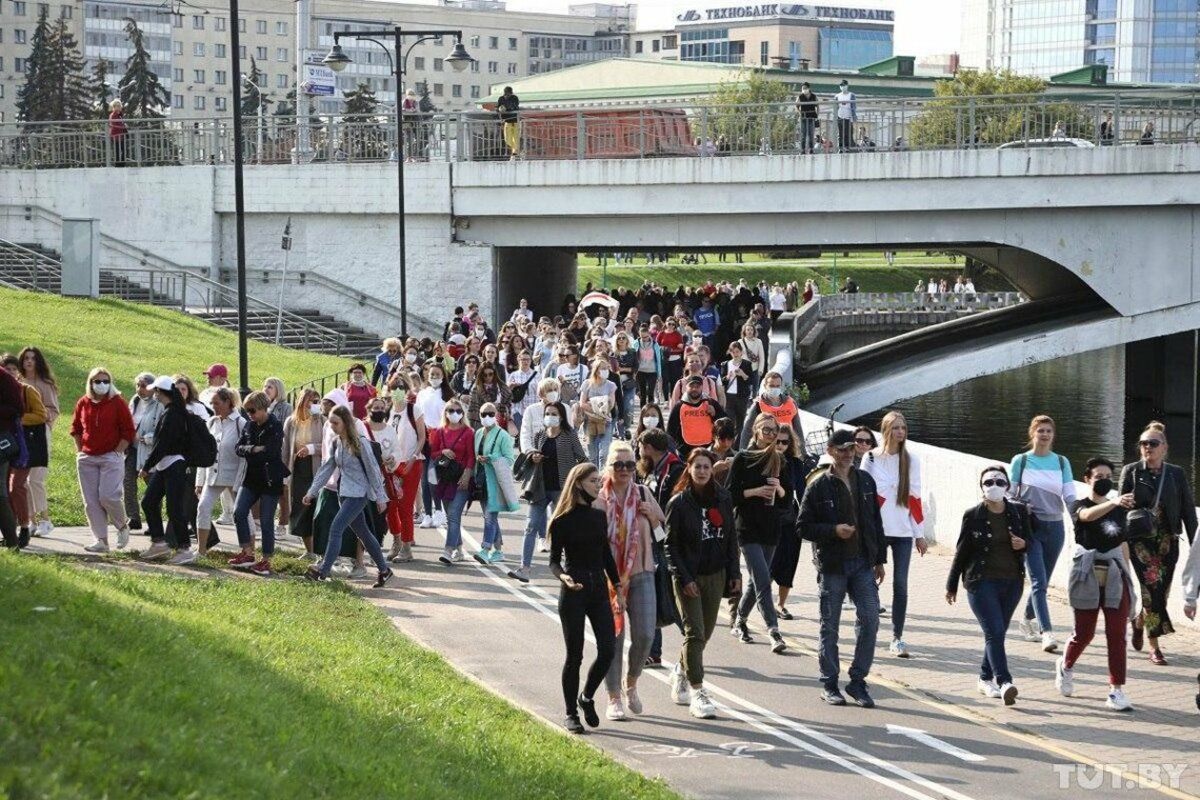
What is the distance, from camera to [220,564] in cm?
1501

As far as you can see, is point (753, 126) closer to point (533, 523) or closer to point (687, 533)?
point (533, 523)

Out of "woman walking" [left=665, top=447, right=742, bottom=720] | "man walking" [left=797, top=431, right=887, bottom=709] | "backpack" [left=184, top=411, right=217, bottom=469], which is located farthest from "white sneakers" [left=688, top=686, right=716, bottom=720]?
"backpack" [left=184, top=411, right=217, bottom=469]

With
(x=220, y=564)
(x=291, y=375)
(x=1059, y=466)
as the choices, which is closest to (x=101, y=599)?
(x=220, y=564)

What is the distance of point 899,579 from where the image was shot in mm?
12609

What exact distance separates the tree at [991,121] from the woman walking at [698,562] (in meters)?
21.9

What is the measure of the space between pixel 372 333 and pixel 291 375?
8650 millimetres

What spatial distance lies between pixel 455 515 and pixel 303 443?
161cm

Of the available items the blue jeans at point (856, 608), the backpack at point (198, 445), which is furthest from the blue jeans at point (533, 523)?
the blue jeans at point (856, 608)

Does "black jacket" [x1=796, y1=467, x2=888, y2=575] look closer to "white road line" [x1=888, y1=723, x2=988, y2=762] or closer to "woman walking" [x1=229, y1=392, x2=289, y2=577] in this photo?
"white road line" [x1=888, y1=723, x2=988, y2=762]

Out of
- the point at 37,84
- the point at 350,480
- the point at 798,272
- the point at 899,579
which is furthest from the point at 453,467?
the point at 37,84

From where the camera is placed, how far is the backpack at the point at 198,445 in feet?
47.6

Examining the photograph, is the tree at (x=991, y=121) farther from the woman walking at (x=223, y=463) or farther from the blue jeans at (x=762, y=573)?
the blue jeans at (x=762, y=573)

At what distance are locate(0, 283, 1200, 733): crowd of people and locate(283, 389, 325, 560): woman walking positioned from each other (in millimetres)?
21

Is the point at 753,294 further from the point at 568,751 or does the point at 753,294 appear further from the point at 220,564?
the point at 568,751
